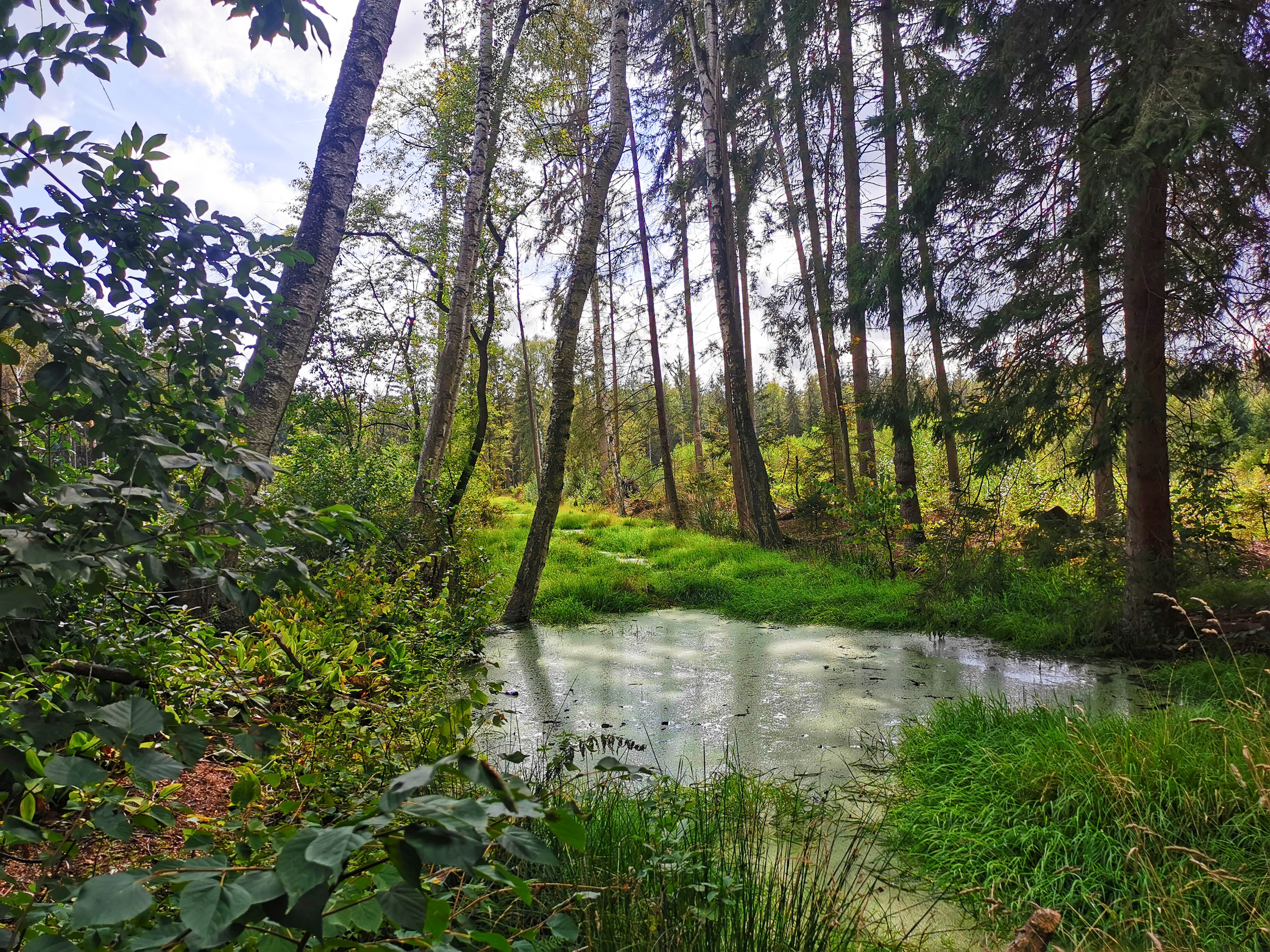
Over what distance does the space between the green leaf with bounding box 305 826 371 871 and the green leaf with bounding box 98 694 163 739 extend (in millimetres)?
272

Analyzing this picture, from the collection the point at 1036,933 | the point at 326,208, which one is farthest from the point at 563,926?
the point at 326,208

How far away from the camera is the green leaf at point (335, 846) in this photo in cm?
57

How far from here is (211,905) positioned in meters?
0.60

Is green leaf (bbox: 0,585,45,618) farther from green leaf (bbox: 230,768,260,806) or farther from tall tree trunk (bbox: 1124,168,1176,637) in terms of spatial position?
tall tree trunk (bbox: 1124,168,1176,637)

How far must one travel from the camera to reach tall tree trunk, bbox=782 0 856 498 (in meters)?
8.35

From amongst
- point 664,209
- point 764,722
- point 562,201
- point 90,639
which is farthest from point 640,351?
point 90,639

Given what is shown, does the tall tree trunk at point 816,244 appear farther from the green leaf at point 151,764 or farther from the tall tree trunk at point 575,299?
the green leaf at point 151,764

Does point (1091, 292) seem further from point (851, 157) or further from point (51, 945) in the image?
point (51, 945)

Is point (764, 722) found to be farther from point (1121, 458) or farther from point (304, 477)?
point (304, 477)

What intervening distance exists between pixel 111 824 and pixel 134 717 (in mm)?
123

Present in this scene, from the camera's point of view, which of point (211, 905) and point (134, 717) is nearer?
point (211, 905)

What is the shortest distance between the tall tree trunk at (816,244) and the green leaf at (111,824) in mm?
7372

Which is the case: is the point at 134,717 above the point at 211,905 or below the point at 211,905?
above

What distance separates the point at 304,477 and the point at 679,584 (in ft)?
13.8
